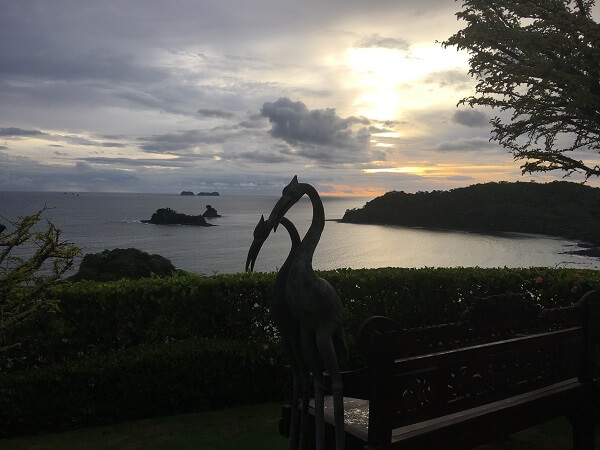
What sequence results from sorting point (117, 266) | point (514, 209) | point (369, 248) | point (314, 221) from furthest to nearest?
point (514, 209) → point (369, 248) → point (117, 266) → point (314, 221)

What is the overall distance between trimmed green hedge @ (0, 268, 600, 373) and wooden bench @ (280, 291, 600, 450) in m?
2.97

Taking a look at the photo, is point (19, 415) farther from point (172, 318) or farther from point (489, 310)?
point (489, 310)

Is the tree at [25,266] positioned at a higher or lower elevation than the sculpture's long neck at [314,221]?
lower

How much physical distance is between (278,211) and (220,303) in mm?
4822

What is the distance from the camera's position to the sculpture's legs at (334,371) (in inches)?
127

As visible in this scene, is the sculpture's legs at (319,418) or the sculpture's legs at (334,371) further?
the sculpture's legs at (319,418)

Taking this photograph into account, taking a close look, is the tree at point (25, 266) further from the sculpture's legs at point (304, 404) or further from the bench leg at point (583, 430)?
the bench leg at point (583, 430)

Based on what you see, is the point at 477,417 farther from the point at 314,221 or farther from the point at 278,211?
the point at 278,211

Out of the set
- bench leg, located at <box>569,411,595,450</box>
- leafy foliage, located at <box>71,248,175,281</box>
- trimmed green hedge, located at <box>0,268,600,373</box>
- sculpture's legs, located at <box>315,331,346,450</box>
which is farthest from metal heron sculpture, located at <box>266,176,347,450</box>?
leafy foliage, located at <box>71,248,175,281</box>

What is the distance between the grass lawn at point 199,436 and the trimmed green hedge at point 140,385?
0.64ft

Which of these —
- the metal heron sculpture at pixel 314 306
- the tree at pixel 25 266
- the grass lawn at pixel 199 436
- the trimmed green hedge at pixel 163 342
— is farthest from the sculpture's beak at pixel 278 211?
the trimmed green hedge at pixel 163 342

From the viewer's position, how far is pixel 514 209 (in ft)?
289

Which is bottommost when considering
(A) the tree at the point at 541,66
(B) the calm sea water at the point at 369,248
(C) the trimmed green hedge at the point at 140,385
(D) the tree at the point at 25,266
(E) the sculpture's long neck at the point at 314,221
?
(B) the calm sea water at the point at 369,248

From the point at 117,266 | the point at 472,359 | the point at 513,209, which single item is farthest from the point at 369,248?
the point at 472,359
